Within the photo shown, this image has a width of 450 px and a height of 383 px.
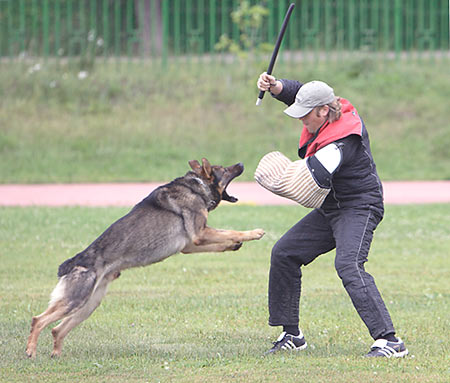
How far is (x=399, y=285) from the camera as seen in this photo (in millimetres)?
8781

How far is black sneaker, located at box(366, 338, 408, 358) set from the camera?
5.72 m

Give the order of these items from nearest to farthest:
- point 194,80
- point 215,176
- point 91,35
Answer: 1. point 215,176
2. point 194,80
3. point 91,35

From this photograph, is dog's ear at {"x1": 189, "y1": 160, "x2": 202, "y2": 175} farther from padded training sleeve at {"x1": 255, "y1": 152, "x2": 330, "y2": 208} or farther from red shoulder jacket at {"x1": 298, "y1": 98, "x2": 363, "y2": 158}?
red shoulder jacket at {"x1": 298, "y1": 98, "x2": 363, "y2": 158}

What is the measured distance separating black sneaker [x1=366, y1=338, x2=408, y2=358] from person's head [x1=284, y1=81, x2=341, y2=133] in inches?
63.3

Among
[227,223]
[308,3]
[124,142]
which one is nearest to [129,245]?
[227,223]

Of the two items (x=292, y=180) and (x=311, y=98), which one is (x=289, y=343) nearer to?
(x=292, y=180)

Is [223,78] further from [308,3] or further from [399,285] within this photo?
[399,285]

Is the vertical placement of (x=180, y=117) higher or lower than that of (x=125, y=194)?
higher

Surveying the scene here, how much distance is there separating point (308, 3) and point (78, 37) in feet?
22.5

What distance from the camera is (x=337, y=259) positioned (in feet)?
18.9

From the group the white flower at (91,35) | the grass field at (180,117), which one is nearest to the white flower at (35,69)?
the grass field at (180,117)

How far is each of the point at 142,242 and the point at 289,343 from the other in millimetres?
1357

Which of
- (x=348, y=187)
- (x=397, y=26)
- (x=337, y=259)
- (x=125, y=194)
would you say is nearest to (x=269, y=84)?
(x=348, y=187)

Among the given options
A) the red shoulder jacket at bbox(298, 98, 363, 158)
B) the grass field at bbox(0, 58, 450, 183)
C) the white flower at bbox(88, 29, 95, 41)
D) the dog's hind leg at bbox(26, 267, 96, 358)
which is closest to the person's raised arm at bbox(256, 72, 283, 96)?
the red shoulder jacket at bbox(298, 98, 363, 158)
